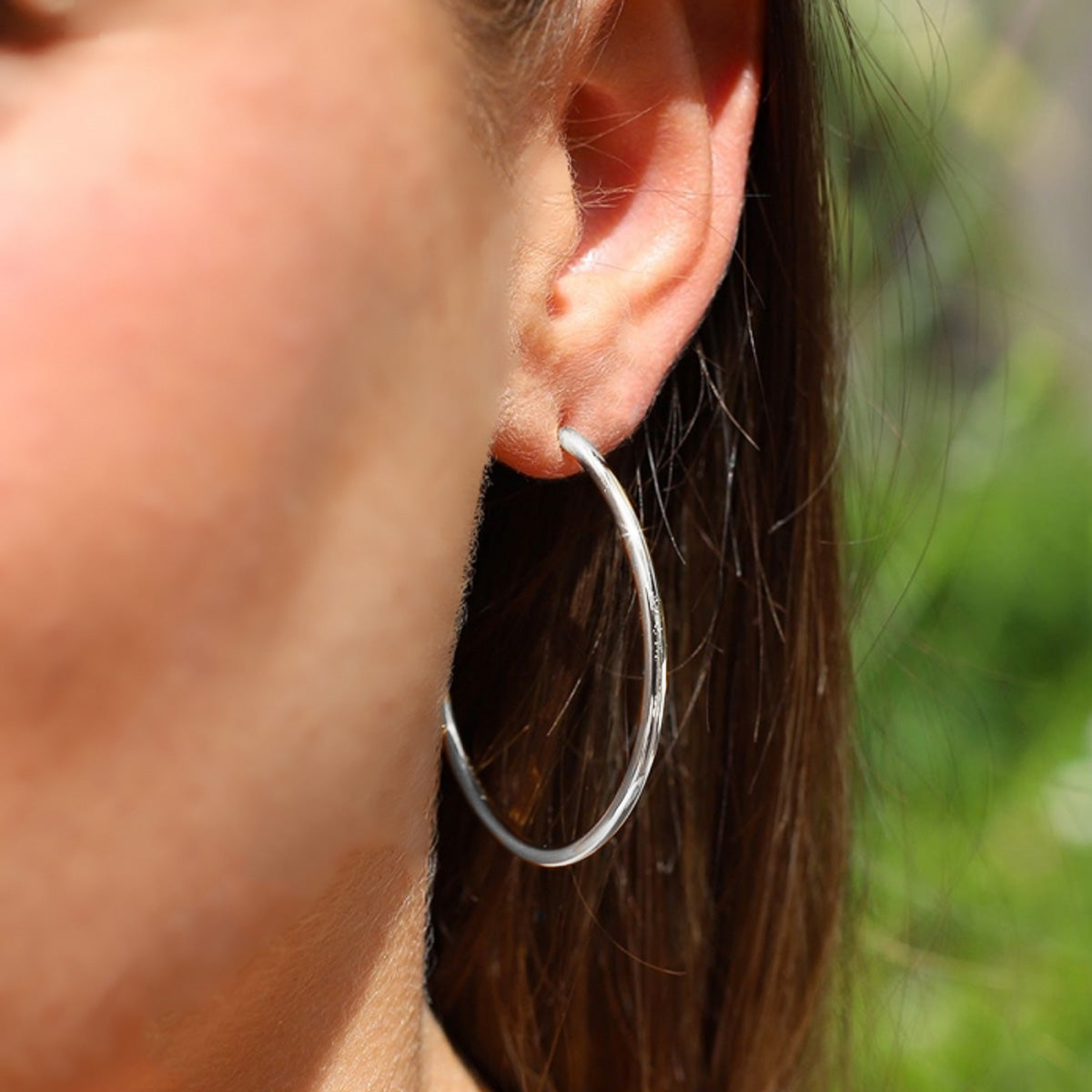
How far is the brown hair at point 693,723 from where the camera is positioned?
45.3 inches

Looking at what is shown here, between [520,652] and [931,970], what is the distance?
97 cm

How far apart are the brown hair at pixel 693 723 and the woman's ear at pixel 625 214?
0.26ft

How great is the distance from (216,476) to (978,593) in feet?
5.92

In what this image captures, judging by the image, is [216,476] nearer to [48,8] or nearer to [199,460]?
[199,460]

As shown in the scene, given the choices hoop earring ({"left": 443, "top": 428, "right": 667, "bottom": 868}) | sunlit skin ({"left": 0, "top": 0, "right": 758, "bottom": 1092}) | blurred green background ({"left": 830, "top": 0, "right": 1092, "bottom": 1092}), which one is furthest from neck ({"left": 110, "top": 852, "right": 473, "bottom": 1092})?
blurred green background ({"left": 830, "top": 0, "right": 1092, "bottom": 1092})

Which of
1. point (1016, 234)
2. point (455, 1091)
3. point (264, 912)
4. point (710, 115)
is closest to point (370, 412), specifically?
point (264, 912)

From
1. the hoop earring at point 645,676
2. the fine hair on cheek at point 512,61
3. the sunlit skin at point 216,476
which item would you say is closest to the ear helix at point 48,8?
the sunlit skin at point 216,476

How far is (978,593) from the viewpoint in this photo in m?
2.32

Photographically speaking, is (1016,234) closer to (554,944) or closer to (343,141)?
(554,944)

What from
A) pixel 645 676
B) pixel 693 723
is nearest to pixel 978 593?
pixel 693 723

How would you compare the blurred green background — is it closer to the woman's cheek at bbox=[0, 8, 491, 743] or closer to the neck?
the neck

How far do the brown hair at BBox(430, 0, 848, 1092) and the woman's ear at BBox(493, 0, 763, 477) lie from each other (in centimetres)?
8

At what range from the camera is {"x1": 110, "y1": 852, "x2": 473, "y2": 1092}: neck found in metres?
0.83

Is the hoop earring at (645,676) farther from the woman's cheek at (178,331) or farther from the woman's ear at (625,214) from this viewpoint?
the woman's cheek at (178,331)
